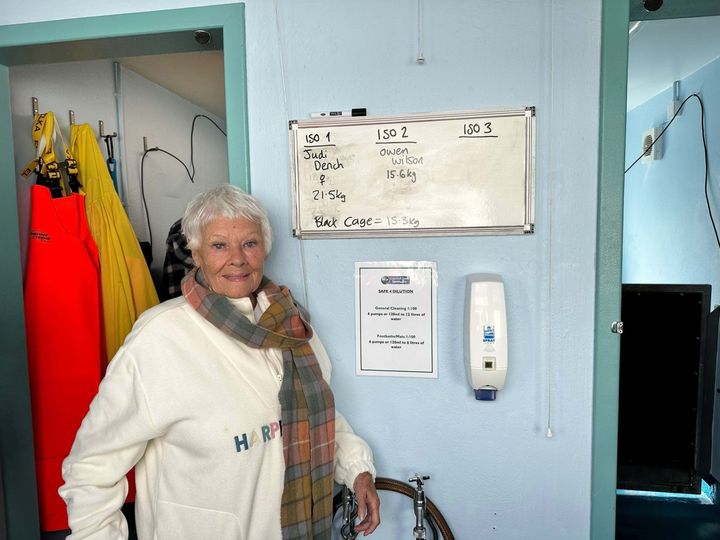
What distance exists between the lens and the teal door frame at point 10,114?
1093 mm

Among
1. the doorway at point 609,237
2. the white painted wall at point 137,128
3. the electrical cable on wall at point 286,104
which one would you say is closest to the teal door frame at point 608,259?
the doorway at point 609,237

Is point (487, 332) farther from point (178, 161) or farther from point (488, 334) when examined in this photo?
point (178, 161)

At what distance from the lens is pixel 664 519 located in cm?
148

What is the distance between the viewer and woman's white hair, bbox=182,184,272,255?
36.9 inches

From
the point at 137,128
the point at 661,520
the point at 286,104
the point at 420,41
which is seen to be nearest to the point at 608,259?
the point at 420,41

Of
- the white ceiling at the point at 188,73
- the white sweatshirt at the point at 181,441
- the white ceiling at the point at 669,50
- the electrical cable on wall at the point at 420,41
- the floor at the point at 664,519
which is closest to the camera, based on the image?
the white sweatshirt at the point at 181,441

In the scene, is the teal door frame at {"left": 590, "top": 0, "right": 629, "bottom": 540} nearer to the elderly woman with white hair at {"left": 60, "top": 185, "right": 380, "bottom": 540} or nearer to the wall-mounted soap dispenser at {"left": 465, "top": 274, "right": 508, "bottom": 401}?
the wall-mounted soap dispenser at {"left": 465, "top": 274, "right": 508, "bottom": 401}

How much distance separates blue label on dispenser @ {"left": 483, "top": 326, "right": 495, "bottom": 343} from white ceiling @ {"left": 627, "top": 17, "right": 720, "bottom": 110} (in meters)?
1.39

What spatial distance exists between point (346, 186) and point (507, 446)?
2.40ft

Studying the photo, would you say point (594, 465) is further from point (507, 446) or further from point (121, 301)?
point (121, 301)

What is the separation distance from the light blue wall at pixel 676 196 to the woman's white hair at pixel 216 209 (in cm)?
205

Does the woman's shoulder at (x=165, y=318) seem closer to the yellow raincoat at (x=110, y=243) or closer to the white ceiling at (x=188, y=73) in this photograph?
the yellow raincoat at (x=110, y=243)

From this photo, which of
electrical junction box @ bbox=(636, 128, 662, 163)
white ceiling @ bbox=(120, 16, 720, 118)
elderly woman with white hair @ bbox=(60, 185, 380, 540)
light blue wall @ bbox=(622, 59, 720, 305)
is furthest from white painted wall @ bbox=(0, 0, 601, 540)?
electrical junction box @ bbox=(636, 128, 662, 163)

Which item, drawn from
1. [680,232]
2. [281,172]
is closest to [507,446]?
[281,172]
